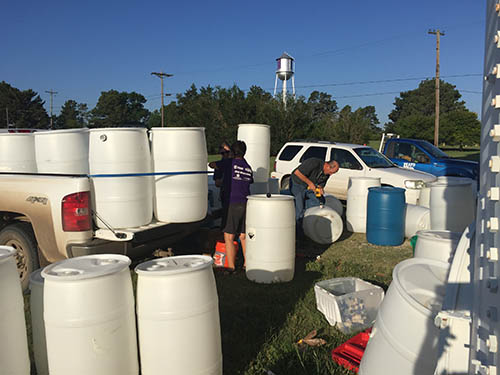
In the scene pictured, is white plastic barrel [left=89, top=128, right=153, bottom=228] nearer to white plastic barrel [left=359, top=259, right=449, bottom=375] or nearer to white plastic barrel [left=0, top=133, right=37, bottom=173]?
white plastic barrel [left=0, top=133, right=37, bottom=173]

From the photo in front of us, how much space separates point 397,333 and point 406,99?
320ft

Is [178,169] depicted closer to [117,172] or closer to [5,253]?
[117,172]

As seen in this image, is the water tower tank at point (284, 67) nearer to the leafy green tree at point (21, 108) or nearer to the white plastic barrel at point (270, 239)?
the white plastic barrel at point (270, 239)

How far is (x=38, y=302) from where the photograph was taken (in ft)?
9.36

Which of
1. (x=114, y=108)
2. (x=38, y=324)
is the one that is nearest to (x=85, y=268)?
(x=38, y=324)

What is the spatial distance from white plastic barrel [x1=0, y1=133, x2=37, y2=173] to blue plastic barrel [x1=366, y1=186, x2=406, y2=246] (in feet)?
18.2

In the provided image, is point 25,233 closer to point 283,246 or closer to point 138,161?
point 138,161

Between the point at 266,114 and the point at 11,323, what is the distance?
36.7 metres

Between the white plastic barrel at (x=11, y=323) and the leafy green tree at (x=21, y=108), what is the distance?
83.0 meters

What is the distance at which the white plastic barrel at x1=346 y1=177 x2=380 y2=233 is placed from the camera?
8430 millimetres

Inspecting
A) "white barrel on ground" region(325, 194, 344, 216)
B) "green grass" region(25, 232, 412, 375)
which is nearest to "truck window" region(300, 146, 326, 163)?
"white barrel on ground" region(325, 194, 344, 216)

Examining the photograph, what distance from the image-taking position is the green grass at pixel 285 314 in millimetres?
3389

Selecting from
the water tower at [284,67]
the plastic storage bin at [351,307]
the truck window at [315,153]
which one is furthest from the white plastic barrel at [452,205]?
the water tower at [284,67]

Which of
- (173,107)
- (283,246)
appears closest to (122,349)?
(283,246)
